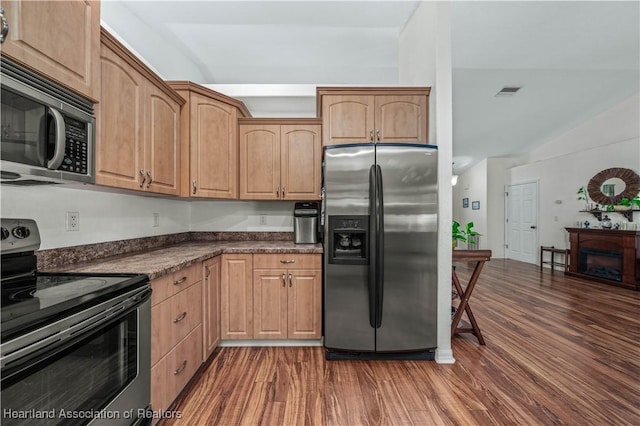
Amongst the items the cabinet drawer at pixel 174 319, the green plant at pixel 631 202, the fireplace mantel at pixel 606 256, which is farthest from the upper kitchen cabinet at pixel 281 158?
the green plant at pixel 631 202

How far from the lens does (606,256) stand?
511 centimetres

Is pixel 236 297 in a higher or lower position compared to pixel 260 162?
lower

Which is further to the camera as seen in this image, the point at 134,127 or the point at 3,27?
the point at 134,127

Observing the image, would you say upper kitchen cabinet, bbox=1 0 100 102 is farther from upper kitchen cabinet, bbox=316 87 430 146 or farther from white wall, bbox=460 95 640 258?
white wall, bbox=460 95 640 258

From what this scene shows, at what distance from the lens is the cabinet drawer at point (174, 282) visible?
5.17 ft

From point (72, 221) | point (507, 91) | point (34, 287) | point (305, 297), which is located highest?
point (507, 91)

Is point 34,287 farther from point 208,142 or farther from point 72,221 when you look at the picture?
point 208,142

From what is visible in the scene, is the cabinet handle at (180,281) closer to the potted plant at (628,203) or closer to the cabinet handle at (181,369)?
the cabinet handle at (181,369)

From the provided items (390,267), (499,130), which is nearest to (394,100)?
(390,267)

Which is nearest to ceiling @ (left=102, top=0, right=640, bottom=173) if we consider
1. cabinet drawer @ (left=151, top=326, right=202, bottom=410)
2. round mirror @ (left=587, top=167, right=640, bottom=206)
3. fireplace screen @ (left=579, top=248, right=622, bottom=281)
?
round mirror @ (left=587, top=167, right=640, bottom=206)

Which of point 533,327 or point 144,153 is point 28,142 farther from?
point 533,327

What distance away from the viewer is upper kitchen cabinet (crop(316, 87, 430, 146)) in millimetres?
2688

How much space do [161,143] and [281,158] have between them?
3.66 feet

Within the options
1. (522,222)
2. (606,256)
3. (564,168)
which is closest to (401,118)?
(606,256)
